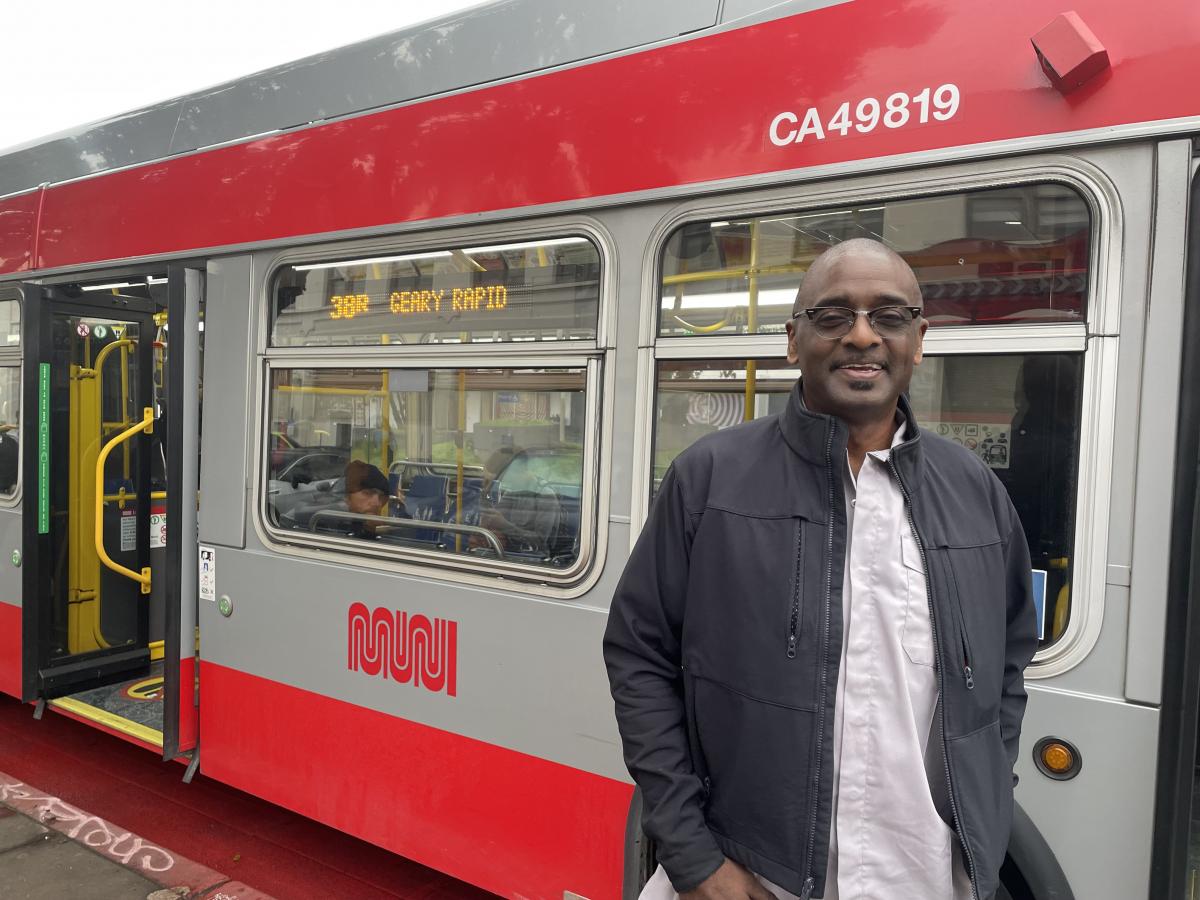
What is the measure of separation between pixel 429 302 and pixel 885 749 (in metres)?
2.09

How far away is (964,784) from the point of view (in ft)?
4.75

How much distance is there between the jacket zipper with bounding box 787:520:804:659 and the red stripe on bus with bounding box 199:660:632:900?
1296 millimetres

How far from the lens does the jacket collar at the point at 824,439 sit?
1474mm

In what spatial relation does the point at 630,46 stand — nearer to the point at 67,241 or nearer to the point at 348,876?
the point at 67,241

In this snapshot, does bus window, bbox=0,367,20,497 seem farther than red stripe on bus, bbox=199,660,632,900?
Yes

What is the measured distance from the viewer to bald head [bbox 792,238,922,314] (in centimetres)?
149

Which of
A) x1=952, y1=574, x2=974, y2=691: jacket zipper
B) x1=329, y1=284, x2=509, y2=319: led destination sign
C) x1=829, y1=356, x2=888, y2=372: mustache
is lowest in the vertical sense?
x1=952, y1=574, x2=974, y2=691: jacket zipper

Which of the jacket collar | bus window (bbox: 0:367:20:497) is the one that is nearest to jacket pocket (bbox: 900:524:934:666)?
the jacket collar

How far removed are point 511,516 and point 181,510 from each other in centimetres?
171

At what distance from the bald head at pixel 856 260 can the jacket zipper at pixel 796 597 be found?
1.29 feet

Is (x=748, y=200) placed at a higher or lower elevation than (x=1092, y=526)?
higher

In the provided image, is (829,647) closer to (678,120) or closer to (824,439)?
(824,439)

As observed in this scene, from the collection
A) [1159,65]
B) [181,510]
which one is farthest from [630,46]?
[181,510]

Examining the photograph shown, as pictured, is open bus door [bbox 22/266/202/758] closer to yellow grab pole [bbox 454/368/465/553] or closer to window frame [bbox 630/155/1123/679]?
yellow grab pole [bbox 454/368/465/553]
